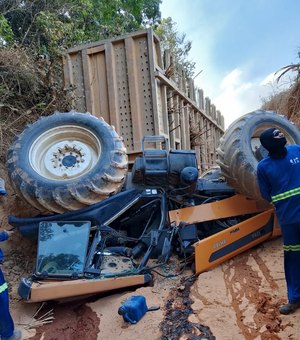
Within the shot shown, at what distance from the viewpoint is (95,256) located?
10.8 feet

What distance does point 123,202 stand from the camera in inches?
147

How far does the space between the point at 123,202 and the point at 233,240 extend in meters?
1.14

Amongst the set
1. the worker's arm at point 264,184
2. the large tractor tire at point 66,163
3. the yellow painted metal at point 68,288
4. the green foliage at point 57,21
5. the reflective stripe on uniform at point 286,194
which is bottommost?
the yellow painted metal at point 68,288

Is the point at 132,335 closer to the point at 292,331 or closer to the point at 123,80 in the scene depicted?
the point at 292,331

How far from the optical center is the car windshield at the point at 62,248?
9.98 feet

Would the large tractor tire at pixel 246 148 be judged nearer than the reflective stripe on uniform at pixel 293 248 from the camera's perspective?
No

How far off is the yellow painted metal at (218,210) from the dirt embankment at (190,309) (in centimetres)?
47

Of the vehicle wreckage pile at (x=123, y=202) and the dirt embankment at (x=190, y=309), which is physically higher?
Answer: the vehicle wreckage pile at (x=123, y=202)

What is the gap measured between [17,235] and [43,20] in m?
4.30

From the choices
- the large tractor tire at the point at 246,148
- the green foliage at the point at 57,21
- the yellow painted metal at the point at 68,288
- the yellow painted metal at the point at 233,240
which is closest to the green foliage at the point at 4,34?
the green foliage at the point at 57,21

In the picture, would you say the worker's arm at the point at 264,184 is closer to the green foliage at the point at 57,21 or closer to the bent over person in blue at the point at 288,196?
the bent over person in blue at the point at 288,196

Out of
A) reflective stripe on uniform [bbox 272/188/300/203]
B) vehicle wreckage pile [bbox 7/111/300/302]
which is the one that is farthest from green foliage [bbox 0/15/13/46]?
reflective stripe on uniform [bbox 272/188/300/203]

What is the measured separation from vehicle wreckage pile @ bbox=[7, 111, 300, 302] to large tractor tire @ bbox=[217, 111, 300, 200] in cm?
1

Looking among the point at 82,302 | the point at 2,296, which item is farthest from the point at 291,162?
the point at 2,296
